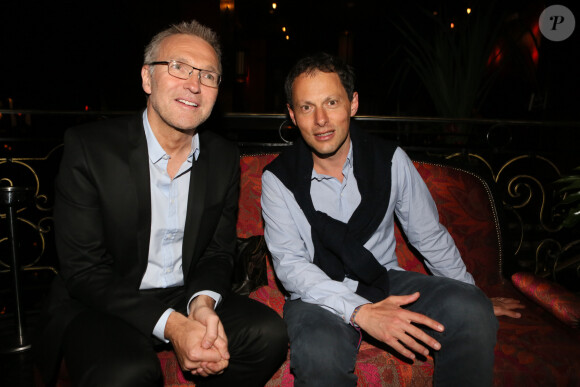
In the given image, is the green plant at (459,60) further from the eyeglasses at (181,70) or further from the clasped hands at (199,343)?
the clasped hands at (199,343)

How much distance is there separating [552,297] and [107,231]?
1.83 metres

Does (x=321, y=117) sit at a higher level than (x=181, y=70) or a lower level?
lower

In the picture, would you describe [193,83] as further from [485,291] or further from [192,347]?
[485,291]

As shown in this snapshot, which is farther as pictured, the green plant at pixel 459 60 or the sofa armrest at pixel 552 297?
the green plant at pixel 459 60

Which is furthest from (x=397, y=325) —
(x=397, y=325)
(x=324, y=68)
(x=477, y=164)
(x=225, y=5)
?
(x=225, y=5)

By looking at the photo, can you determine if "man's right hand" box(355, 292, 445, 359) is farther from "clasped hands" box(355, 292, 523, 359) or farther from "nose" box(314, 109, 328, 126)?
"nose" box(314, 109, 328, 126)

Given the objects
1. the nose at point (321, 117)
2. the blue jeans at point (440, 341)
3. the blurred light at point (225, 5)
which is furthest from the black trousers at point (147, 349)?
the blurred light at point (225, 5)

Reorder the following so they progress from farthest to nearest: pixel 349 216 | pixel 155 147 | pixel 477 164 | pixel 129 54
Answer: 1. pixel 129 54
2. pixel 477 164
3. pixel 349 216
4. pixel 155 147

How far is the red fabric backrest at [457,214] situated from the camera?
1.87m

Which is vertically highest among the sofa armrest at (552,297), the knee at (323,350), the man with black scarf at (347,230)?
the man with black scarf at (347,230)

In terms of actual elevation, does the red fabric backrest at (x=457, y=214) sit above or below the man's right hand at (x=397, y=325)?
above

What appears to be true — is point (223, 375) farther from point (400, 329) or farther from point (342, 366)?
point (400, 329)

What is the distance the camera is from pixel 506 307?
1633 mm

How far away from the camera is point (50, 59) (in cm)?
614
